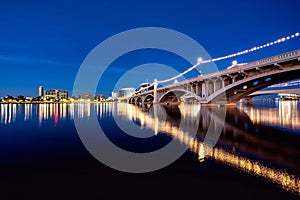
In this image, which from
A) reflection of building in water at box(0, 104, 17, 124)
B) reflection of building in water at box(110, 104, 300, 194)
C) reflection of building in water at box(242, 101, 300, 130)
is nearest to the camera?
reflection of building in water at box(110, 104, 300, 194)

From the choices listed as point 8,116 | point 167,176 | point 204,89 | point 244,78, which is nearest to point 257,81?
point 244,78

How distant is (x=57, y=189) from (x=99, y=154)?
3555mm

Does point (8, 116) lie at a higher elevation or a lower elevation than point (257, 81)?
lower

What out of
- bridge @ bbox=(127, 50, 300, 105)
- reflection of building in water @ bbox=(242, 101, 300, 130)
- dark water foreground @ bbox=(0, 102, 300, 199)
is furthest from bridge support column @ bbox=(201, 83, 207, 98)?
dark water foreground @ bbox=(0, 102, 300, 199)

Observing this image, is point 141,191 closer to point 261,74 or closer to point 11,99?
point 261,74

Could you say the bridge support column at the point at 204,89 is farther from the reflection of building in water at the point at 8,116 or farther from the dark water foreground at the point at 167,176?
the reflection of building in water at the point at 8,116

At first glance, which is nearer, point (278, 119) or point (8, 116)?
point (278, 119)

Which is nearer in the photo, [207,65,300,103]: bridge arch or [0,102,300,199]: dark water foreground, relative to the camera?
[0,102,300,199]: dark water foreground

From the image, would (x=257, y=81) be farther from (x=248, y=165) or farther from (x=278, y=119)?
(x=248, y=165)

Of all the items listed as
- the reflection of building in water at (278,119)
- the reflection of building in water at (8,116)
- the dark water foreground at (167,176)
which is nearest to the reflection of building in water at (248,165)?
the dark water foreground at (167,176)

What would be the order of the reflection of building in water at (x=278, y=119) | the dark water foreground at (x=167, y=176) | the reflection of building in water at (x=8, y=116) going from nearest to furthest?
the dark water foreground at (x=167, y=176) → the reflection of building in water at (x=278, y=119) → the reflection of building in water at (x=8, y=116)

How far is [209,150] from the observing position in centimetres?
846

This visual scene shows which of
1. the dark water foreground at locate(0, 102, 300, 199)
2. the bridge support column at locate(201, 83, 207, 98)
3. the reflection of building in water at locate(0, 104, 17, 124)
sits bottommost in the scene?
the dark water foreground at locate(0, 102, 300, 199)

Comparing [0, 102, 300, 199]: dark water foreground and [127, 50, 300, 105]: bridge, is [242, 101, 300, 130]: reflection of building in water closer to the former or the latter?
[127, 50, 300, 105]: bridge
